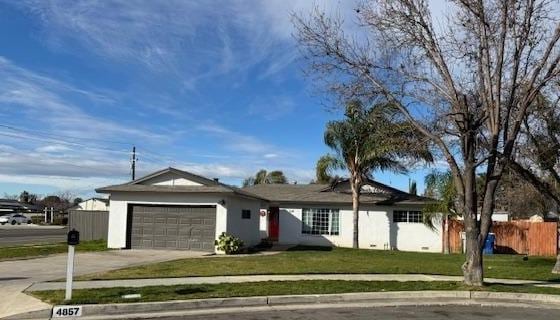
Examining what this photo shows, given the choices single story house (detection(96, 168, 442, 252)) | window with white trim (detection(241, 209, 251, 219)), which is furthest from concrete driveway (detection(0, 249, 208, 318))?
window with white trim (detection(241, 209, 251, 219))

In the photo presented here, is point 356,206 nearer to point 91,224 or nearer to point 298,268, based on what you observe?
point 298,268

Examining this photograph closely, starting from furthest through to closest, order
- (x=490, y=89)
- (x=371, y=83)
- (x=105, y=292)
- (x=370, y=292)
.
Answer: (x=371, y=83) → (x=490, y=89) → (x=370, y=292) → (x=105, y=292)

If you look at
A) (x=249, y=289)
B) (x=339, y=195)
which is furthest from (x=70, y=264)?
(x=339, y=195)

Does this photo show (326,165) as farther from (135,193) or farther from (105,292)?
(105,292)

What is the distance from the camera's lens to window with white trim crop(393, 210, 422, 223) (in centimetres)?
3341

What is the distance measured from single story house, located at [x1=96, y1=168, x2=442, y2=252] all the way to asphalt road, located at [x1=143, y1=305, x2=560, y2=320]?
14877 millimetres

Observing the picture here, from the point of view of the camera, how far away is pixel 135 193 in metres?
27.2

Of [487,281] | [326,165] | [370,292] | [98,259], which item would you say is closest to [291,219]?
[326,165]

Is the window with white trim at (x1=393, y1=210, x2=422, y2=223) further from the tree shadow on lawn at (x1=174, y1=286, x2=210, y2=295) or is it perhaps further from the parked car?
the parked car

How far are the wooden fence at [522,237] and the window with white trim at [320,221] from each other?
622 centimetres

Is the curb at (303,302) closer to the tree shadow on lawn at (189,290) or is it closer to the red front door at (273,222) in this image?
the tree shadow on lawn at (189,290)

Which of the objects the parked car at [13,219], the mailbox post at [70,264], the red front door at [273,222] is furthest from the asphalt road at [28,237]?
the parked car at [13,219]

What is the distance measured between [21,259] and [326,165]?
1871 cm

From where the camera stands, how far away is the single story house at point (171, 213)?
1046 inches
